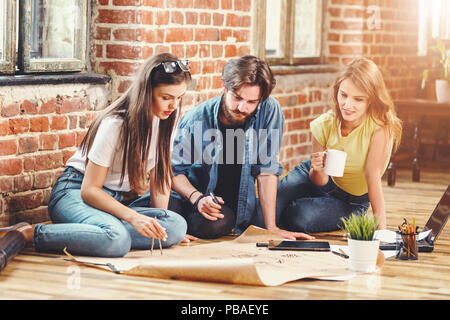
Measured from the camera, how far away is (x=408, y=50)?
7.07 meters

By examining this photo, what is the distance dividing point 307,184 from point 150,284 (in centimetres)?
142

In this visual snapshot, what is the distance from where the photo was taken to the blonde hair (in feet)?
11.8

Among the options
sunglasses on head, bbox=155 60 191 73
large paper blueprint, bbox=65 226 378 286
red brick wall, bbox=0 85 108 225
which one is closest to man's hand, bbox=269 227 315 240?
large paper blueprint, bbox=65 226 378 286

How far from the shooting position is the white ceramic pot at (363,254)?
2984 millimetres

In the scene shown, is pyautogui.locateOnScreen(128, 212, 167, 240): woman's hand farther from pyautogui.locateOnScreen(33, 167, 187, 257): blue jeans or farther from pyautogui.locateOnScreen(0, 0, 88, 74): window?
pyautogui.locateOnScreen(0, 0, 88, 74): window

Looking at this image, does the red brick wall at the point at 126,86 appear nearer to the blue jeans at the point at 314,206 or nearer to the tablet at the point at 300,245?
the blue jeans at the point at 314,206

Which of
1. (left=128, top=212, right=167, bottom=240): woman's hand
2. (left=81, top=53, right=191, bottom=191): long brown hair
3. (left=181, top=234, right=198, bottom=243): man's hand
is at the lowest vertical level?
→ (left=181, top=234, right=198, bottom=243): man's hand

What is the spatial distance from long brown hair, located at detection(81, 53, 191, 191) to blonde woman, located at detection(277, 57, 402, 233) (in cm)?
79

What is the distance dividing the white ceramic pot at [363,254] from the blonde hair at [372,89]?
0.85 meters

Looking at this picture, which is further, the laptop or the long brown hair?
the laptop

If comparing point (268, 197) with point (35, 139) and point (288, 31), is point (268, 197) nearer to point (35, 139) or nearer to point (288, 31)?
point (35, 139)

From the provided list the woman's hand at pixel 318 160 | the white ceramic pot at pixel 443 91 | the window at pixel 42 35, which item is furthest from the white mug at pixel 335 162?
the white ceramic pot at pixel 443 91

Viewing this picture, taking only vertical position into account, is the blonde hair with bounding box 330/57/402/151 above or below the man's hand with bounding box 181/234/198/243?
above

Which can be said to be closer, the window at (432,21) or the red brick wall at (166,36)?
the red brick wall at (166,36)
